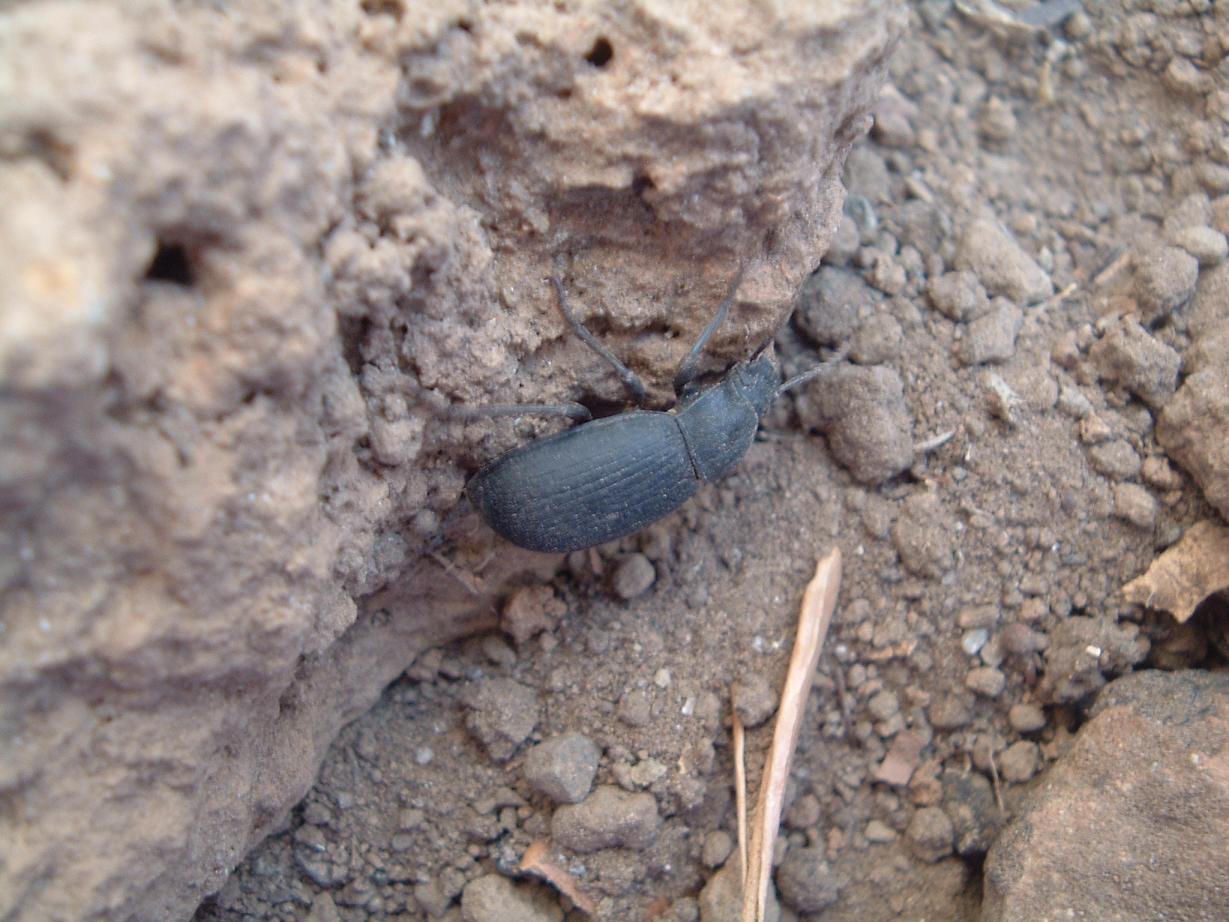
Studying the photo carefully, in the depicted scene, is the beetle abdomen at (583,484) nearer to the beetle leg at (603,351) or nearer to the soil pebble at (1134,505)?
the beetle leg at (603,351)

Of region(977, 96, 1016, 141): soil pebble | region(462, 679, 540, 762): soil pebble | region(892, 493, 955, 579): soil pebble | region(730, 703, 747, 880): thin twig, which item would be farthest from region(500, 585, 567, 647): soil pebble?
region(977, 96, 1016, 141): soil pebble

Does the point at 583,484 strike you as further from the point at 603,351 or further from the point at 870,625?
the point at 870,625

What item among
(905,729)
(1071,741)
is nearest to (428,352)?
(905,729)

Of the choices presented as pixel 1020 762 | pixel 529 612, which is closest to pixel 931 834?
pixel 1020 762

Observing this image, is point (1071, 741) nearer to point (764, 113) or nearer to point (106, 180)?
point (764, 113)

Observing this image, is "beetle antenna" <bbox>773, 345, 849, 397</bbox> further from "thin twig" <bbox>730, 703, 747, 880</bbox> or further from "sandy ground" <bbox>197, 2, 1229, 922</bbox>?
Result: "thin twig" <bbox>730, 703, 747, 880</bbox>

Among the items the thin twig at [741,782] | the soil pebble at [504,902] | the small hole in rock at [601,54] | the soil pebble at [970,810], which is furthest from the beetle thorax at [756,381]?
the soil pebble at [504,902]
